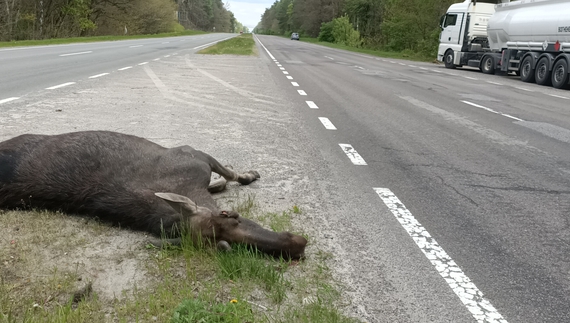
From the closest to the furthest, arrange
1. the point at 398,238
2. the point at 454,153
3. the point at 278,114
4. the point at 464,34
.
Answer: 1. the point at 398,238
2. the point at 454,153
3. the point at 278,114
4. the point at 464,34

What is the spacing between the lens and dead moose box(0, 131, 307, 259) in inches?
122

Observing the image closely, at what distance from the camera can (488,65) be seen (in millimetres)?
25734

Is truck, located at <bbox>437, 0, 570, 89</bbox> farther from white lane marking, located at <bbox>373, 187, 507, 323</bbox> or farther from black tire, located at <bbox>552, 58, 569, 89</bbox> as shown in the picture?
white lane marking, located at <bbox>373, 187, 507, 323</bbox>

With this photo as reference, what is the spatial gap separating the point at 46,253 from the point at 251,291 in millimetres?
1320

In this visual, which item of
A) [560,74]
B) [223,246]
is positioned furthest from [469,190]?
[560,74]

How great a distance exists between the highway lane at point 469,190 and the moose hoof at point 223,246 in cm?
80

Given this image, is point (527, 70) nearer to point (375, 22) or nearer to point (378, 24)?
point (378, 24)

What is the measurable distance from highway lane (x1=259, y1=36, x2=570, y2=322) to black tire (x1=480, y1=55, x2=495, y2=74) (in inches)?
593

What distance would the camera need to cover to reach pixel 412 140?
729 cm

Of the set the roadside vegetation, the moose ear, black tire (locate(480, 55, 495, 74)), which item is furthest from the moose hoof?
the roadside vegetation

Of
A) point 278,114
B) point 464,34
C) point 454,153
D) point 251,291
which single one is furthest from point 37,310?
point 464,34

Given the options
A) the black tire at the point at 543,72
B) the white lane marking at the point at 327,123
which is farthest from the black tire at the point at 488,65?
the white lane marking at the point at 327,123

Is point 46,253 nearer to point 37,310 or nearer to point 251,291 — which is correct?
point 37,310

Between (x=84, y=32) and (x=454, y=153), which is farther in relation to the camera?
(x=84, y=32)
